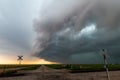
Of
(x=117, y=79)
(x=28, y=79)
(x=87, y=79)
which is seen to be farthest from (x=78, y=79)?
(x=28, y=79)

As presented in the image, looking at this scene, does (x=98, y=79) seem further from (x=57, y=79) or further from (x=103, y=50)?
A: (x=103, y=50)

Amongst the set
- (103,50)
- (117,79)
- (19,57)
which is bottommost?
(117,79)

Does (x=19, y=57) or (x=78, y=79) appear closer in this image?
(x=78, y=79)

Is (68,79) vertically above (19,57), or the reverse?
(19,57)

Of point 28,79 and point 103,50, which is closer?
point 103,50

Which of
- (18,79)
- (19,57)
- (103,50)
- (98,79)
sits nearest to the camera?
(103,50)

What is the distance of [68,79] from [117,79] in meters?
10.4

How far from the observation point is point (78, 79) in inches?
1510

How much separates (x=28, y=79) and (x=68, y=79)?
8.72 metres

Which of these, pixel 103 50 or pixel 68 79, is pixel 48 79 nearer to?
pixel 68 79

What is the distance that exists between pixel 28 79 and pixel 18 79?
2396 mm

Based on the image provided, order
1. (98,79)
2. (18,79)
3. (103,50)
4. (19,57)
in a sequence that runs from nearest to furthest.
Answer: (103,50) < (98,79) < (18,79) < (19,57)

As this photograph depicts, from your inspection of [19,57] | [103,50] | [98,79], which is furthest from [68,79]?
[19,57]

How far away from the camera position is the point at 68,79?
126ft
